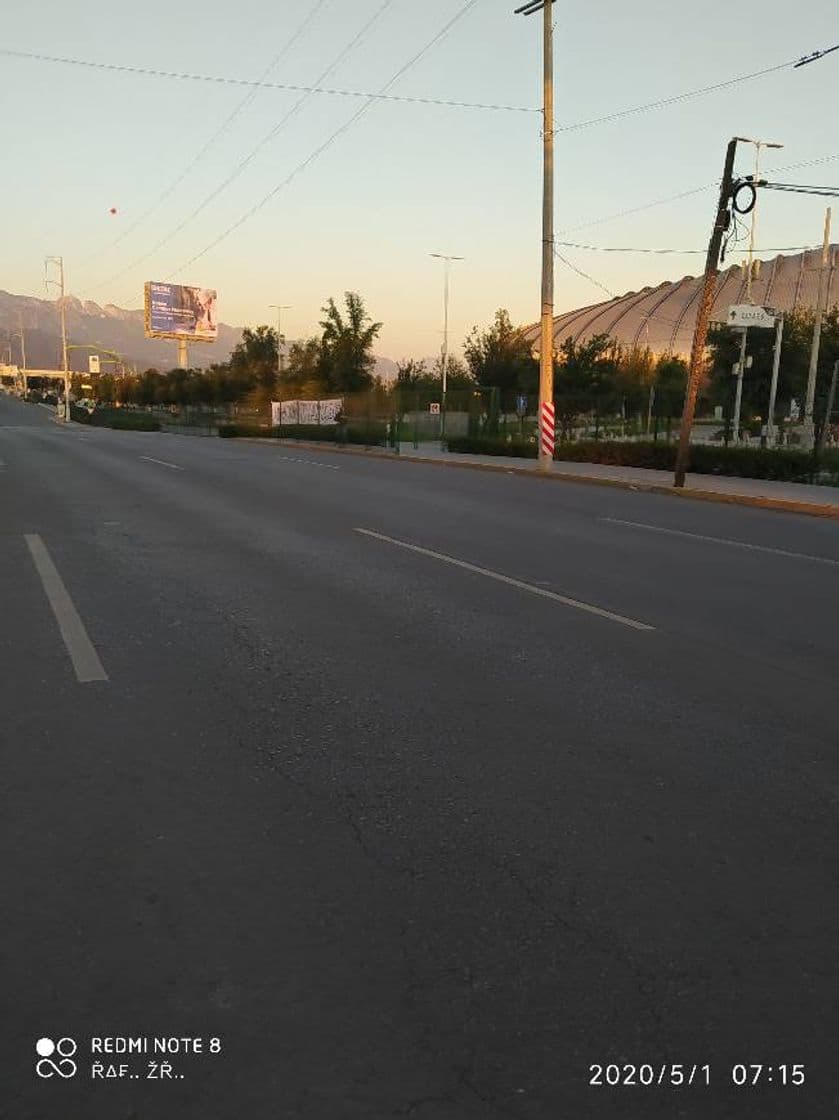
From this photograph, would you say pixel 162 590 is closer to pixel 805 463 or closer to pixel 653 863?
pixel 653 863

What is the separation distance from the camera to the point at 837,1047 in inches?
98.3

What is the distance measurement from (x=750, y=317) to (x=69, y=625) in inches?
981

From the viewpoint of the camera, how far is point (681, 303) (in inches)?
5778

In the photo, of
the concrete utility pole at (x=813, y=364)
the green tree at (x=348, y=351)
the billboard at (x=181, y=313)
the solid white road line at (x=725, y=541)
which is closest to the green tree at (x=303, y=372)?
the green tree at (x=348, y=351)

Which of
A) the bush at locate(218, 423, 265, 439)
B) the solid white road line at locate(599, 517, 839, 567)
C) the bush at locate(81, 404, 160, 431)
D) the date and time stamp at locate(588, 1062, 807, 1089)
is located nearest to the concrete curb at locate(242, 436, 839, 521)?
the solid white road line at locate(599, 517, 839, 567)

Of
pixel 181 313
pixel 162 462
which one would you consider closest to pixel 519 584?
pixel 162 462

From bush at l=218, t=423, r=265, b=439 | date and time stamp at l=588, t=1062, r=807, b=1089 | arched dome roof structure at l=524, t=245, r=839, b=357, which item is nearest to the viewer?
date and time stamp at l=588, t=1062, r=807, b=1089

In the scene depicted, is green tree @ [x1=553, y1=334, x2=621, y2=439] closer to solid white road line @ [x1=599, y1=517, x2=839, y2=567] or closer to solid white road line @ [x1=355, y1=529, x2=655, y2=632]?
solid white road line @ [x1=599, y1=517, x2=839, y2=567]

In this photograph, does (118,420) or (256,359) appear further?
(256,359)

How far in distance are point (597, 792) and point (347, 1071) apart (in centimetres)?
196

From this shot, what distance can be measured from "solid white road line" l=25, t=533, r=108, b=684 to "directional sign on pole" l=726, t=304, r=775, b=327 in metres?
22.6

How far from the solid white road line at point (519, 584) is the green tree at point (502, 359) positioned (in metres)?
52.7

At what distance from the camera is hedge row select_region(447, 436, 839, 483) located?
2350 cm

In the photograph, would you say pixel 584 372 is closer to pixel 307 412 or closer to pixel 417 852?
pixel 307 412
